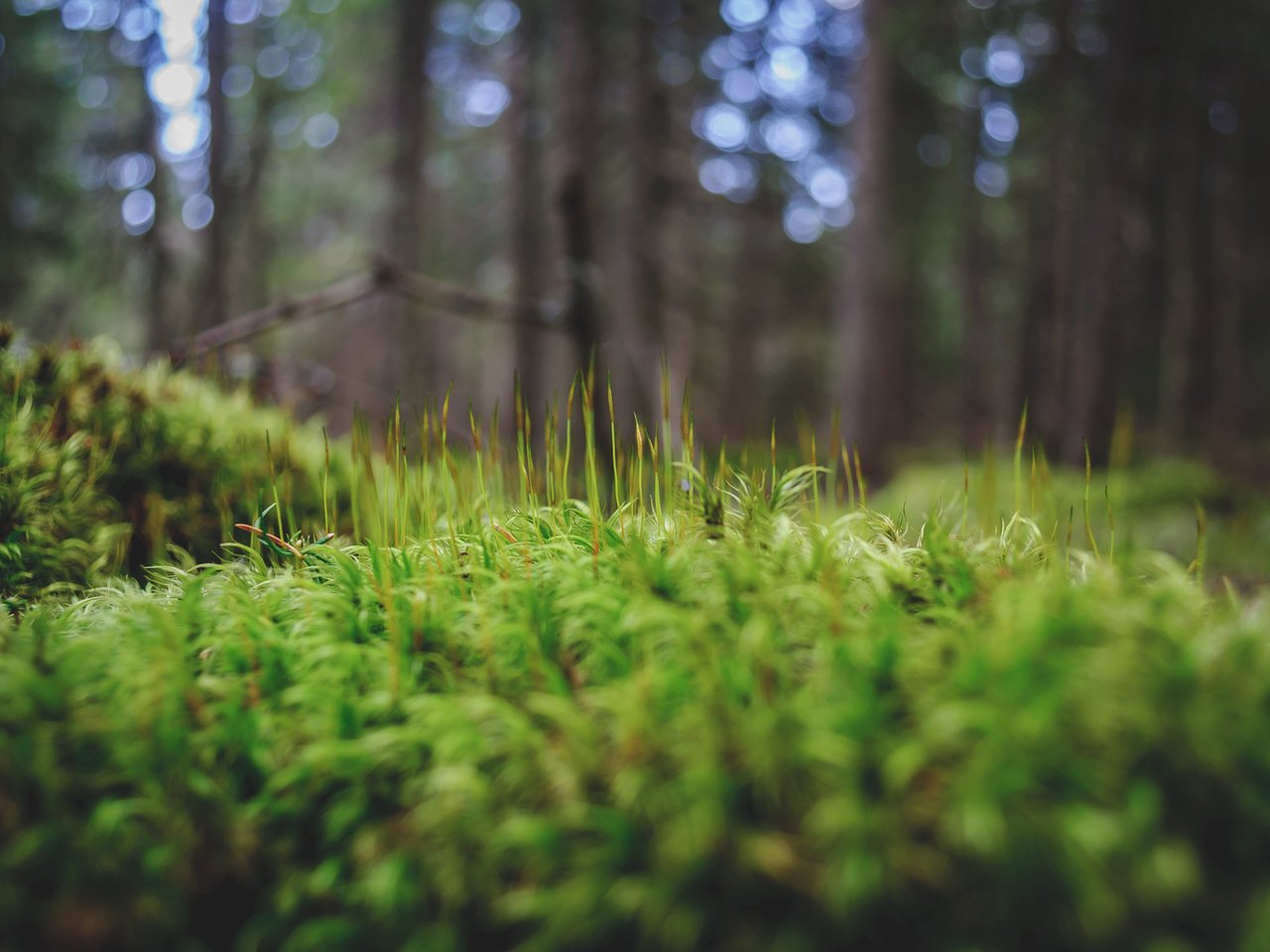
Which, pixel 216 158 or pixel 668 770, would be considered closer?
pixel 668 770

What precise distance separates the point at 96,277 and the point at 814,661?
10840 millimetres

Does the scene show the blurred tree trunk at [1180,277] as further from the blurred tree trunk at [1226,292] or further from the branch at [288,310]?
the branch at [288,310]

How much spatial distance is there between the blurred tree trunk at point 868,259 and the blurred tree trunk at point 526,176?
3946 mm

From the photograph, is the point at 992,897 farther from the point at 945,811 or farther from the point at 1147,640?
the point at 1147,640

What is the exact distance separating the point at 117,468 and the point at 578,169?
9.42 feet

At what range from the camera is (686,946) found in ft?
3.18

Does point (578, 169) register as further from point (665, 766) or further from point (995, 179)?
point (995, 179)

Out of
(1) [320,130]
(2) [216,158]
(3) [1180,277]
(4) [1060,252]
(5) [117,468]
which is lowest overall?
(5) [117,468]

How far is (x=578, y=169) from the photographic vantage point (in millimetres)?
4336

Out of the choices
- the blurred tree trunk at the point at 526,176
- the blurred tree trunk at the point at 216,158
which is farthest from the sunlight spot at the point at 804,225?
the blurred tree trunk at the point at 216,158

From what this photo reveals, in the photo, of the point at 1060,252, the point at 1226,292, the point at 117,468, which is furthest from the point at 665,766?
the point at 1226,292

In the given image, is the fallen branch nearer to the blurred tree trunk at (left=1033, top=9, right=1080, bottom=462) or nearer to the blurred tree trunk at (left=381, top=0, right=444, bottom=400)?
the blurred tree trunk at (left=381, top=0, right=444, bottom=400)

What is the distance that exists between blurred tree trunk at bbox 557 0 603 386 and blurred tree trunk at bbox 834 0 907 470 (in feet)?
9.79

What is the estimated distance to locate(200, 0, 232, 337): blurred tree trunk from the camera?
6414 millimetres
